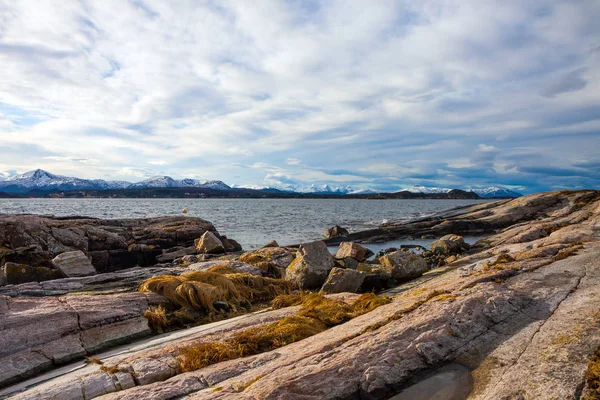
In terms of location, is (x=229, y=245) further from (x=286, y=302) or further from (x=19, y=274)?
(x=286, y=302)

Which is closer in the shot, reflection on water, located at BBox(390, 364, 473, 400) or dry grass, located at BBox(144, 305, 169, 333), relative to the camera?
reflection on water, located at BBox(390, 364, 473, 400)

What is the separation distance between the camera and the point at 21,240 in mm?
21656

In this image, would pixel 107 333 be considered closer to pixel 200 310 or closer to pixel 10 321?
pixel 10 321

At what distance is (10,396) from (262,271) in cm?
990

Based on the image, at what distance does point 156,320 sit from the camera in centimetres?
946

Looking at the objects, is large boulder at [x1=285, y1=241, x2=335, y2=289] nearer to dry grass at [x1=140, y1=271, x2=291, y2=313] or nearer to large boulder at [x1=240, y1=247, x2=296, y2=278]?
dry grass at [x1=140, y1=271, x2=291, y2=313]

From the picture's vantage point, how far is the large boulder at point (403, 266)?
584 inches

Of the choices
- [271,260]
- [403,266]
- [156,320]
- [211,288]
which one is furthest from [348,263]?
[156,320]

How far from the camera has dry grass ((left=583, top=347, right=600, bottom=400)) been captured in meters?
3.81

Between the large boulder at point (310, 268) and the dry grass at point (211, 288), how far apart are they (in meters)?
0.72

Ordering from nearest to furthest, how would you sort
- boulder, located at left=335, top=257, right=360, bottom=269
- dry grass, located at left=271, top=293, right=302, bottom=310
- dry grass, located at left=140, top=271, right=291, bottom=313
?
dry grass, located at left=271, top=293, right=302, bottom=310 → dry grass, located at left=140, top=271, right=291, bottom=313 → boulder, located at left=335, top=257, right=360, bottom=269

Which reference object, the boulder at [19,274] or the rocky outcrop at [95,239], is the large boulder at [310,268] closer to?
the boulder at [19,274]

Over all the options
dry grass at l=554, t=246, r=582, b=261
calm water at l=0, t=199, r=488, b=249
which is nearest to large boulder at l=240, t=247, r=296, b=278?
dry grass at l=554, t=246, r=582, b=261

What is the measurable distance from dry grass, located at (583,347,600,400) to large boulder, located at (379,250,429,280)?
34.0 ft
